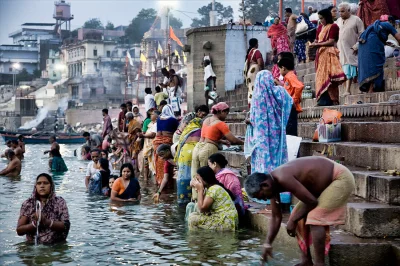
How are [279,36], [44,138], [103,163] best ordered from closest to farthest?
[103,163]
[279,36]
[44,138]

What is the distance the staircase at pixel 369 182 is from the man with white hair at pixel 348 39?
0.78 m

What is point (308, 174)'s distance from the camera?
4836 millimetres

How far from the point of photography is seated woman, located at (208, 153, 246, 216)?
7559 mm

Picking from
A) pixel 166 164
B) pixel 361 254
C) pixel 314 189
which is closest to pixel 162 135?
pixel 166 164

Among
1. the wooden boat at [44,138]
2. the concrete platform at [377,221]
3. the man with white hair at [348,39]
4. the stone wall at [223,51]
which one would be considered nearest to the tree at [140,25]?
the wooden boat at [44,138]

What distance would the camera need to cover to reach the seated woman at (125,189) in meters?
10.3

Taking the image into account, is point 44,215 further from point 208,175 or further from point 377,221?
point 377,221

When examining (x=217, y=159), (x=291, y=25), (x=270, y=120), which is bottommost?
(x=217, y=159)

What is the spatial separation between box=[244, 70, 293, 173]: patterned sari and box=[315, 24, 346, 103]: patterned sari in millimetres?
2626

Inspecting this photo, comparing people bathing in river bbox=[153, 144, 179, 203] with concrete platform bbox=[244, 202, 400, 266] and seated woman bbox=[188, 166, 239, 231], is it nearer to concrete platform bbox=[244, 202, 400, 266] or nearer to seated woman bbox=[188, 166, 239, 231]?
seated woman bbox=[188, 166, 239, 231]

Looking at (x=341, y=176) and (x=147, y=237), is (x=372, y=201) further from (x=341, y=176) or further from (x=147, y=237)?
(x=147, y=237)

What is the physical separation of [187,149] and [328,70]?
7.72 feet

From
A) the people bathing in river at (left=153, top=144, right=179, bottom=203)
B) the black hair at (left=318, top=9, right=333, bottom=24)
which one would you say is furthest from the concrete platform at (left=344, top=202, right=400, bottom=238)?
the people bathing in river at (left=153, top=144, right=179, bottom=203)

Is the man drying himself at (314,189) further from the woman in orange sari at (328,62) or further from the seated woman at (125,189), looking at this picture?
the seated woman at (125,189)
